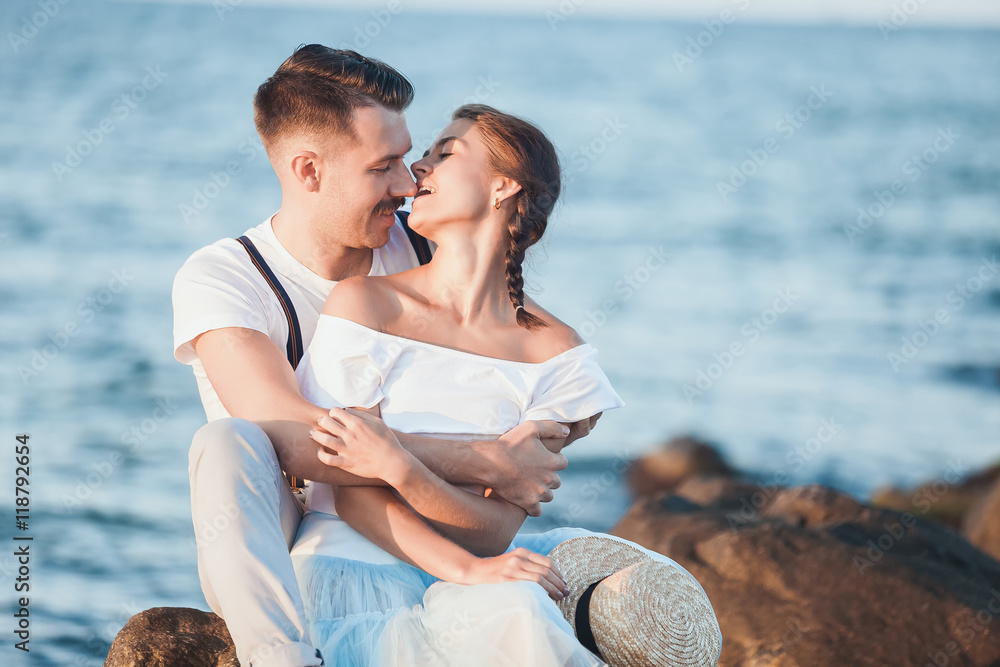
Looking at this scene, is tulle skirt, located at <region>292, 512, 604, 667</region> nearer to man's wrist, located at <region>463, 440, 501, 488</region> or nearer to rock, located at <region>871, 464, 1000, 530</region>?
man's wrist, located at <region>463, 440, 501, 488</region>

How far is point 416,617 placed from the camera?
9.86 ft

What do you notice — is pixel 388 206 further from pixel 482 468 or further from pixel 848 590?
pixel 848 590

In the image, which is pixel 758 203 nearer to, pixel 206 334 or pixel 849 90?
pixel 849 90

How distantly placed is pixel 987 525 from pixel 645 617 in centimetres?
516

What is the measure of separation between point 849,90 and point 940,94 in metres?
3.78

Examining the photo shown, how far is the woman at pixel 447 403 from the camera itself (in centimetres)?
290

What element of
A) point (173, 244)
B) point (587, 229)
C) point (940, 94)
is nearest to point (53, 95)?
point (173, 244)

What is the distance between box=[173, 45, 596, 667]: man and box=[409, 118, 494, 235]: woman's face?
13.5 inches

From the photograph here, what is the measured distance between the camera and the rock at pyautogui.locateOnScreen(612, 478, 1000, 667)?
14.0 feet

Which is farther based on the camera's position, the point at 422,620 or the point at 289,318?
the point at 289,318

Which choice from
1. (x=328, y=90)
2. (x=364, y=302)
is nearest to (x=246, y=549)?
(x=364, y=302)

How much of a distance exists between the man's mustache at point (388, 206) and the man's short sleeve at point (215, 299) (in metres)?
0.54

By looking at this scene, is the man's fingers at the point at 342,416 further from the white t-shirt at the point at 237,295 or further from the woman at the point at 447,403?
the white t-shirt at the point at 237,295

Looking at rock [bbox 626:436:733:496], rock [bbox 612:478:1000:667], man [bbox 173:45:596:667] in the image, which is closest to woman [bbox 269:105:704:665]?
man [bbox 173:45:596:667]
